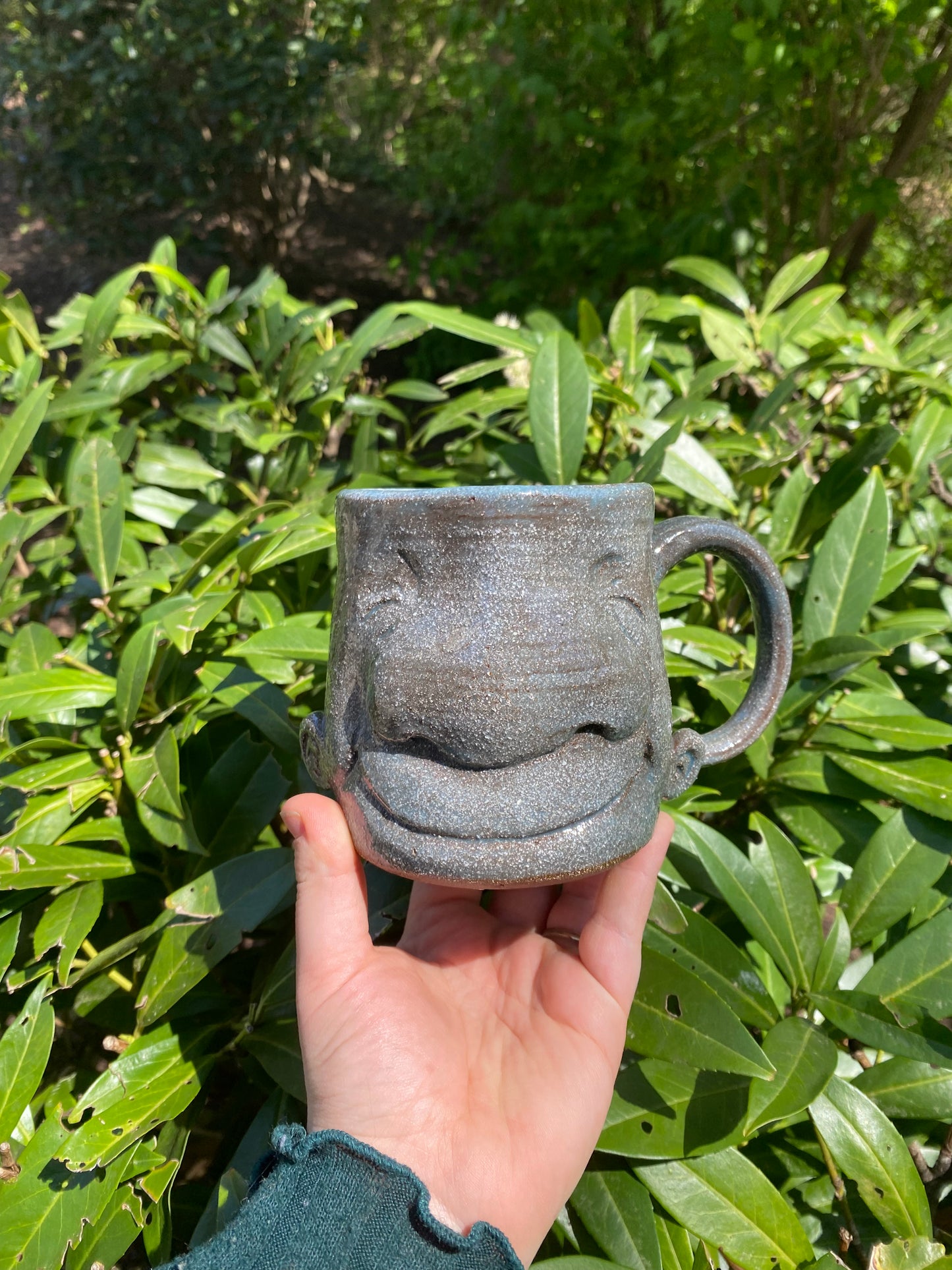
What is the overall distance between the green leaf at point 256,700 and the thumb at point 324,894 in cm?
30

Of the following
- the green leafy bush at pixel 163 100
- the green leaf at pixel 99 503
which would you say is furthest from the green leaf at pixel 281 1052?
the green leafy bush at pixel 163 100

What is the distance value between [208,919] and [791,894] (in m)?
0.80

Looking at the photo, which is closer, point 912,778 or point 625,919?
point 625,919

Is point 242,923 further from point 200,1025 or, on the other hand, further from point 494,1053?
point 494,1053

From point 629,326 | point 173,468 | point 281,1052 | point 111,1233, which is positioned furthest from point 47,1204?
point 629,326

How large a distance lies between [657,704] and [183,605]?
74cm

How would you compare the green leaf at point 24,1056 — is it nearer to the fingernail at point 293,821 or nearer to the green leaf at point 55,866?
the green leaf at point 55,866

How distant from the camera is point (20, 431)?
154cm

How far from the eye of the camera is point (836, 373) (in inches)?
75.4

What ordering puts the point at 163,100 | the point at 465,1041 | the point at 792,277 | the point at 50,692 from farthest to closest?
the point at 163,100, the point at 792,277, the point at 50,692, the point at 465,1041

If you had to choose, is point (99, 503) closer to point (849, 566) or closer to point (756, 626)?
point (756, 626)

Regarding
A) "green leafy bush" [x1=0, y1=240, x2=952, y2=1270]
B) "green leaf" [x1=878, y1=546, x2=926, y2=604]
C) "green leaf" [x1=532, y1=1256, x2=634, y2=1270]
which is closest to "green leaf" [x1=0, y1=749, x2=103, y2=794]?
"green leafy bush" [x1=0, y1=240, x2=952, y2=1270]

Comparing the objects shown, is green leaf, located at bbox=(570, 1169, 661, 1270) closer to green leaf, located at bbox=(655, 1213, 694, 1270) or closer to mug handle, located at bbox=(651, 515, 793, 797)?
green leaf, located at bbox=(655, 1213, 694, 1270)

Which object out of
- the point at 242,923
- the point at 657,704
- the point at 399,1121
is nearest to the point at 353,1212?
the point at 399,1121
